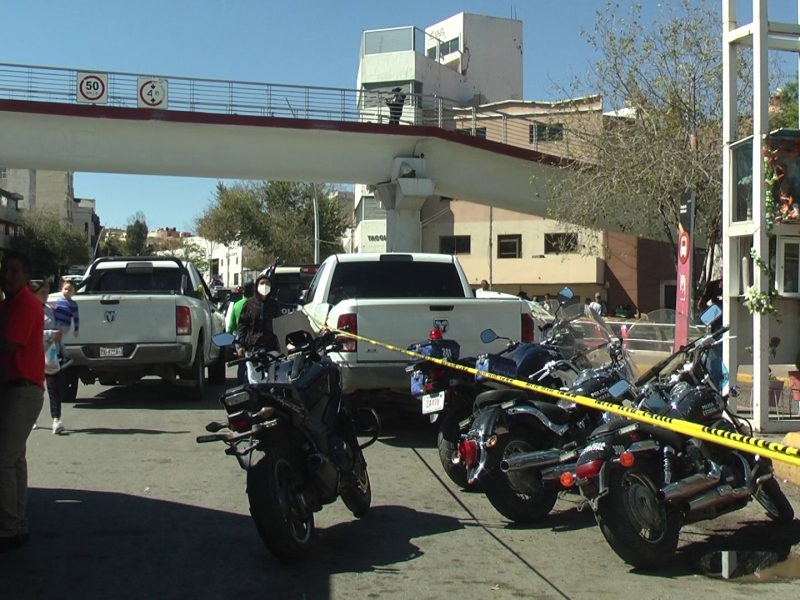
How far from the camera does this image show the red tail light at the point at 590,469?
519 centimetres

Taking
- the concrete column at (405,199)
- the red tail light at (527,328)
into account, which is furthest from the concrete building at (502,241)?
the red tail light at (527,328)

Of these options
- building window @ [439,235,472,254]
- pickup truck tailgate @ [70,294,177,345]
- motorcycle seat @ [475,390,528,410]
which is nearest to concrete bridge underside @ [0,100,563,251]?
pickup truck tailgate @ [70,294,177,345]

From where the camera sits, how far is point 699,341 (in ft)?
20.1

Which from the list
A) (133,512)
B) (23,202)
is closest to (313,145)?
(133,512)

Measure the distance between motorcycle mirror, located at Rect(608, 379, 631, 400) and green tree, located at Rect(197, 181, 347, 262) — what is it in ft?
168

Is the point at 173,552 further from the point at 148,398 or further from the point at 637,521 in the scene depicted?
the point at 148,398

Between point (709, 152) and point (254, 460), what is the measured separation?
15.7 meters

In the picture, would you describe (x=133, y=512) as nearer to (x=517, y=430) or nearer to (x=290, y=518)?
(x=290, y=518)

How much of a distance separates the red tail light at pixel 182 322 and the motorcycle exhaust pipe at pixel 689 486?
8587mm

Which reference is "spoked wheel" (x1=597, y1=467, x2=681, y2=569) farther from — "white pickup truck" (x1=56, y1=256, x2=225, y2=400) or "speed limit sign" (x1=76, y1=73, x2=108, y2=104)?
"speed limit sign" (x1=76, y1=73, x2=108, y2=104)

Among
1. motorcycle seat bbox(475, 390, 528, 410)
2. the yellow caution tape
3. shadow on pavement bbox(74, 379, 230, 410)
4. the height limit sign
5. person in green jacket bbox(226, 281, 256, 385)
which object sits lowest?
shadow on pavement bbox(74, 379, 230, 410)

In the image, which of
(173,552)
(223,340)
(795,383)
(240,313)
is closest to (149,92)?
(240,313)

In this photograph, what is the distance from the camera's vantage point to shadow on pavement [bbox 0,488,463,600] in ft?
16.2

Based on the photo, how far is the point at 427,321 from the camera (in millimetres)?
9375
